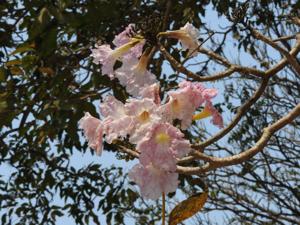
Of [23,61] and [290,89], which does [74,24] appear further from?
[290,89]

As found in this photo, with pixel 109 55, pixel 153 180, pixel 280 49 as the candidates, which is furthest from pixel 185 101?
pixel 280 49

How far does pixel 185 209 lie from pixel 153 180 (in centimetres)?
20

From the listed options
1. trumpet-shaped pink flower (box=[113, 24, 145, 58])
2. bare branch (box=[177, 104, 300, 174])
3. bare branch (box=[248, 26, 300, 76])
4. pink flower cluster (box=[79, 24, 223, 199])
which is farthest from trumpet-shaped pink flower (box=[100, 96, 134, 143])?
bare branch (box=[248, 26, 300, 76])

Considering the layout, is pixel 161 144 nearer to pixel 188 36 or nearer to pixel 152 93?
pixel 152 93

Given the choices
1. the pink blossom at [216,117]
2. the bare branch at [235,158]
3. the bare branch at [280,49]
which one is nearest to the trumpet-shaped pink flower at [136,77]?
the pink blossom at [216,117]

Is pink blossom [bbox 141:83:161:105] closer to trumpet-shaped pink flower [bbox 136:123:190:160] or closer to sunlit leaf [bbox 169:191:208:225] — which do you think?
trumpet-shaped pink flower [bbox 136:123:190:160]

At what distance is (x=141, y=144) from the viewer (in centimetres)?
116

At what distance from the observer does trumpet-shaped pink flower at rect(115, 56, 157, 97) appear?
→ 4.37ft

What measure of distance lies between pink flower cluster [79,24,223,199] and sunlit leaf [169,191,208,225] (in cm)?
16

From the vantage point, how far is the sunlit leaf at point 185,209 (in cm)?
132

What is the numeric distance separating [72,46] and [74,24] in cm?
193

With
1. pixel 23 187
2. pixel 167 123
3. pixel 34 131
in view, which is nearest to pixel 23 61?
pixel 34 131

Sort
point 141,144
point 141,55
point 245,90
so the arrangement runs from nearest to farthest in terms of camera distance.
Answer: point 141,144, point 141,55, point 245,90

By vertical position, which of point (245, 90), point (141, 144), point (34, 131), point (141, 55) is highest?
point (245, 90)
